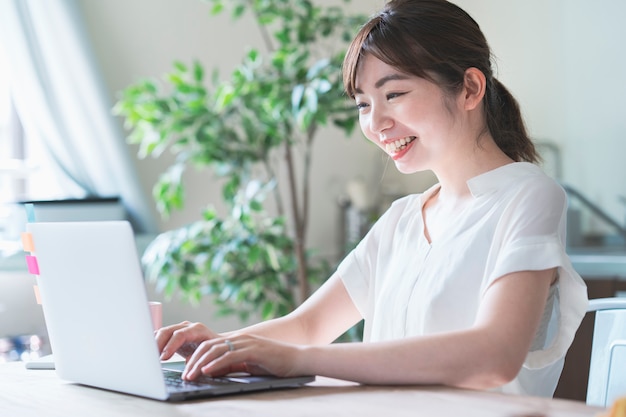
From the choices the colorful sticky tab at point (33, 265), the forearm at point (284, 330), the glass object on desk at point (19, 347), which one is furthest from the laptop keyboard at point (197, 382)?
the glass object on desk at point (19, 347)

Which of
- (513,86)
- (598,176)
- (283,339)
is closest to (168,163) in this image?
(513,86)

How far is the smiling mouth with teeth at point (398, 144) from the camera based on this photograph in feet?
5.15

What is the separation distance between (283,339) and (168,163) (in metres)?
2.53

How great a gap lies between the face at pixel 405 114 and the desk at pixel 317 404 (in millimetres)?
488

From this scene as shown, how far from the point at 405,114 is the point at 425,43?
0.39ft

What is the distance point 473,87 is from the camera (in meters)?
1.57

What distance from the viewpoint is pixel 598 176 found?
3.70 metres

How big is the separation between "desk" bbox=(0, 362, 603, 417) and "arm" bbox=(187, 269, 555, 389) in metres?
0.02

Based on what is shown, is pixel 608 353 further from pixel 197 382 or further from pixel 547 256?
pixel 197 382

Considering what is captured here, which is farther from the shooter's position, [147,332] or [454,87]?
[454,87]

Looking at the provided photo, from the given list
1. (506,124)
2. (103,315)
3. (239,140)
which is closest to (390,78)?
(506,124)

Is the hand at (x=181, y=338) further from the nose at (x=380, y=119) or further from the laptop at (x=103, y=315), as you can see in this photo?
the nose at (x=380, y=119)

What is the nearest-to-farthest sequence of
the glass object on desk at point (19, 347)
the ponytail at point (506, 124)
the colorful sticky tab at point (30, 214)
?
the colorful sticky tab at point (30, 214) < the ponytail at point (506, 124) < the glass object on desk at point (19, 347)

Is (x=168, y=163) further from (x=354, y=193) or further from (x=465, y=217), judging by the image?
(x=465, y=217)
